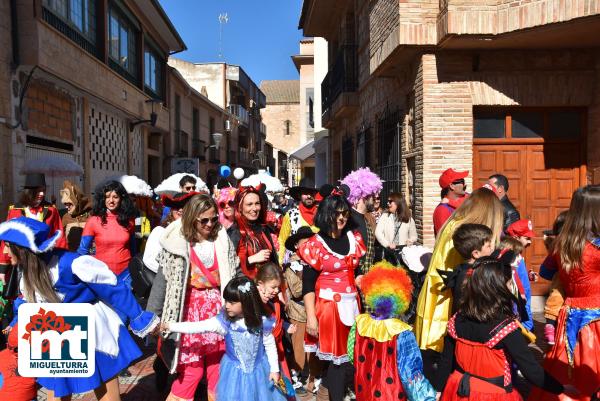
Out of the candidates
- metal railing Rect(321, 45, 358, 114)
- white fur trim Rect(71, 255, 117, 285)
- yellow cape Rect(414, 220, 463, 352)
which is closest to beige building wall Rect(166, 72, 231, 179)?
metal railing Rect(321, 45, 358, 114)

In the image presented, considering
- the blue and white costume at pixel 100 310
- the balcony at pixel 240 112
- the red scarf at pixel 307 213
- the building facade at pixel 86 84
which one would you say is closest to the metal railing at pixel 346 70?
the building facade at pixel 86 84

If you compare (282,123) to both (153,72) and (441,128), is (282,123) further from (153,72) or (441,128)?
(441,128)

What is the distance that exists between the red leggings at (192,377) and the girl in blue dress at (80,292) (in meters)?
0.45

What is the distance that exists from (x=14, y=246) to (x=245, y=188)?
6.64 ft

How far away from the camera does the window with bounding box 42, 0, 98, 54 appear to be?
428 inches

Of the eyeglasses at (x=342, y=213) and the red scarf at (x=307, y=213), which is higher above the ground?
the eyeglasses at (x=342, y=213)

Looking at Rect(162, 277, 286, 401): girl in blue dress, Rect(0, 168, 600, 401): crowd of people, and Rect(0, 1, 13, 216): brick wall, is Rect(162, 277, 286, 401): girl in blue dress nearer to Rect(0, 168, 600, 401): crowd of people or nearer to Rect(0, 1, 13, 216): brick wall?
Rect(0, 168, 600, 401): crowd of people

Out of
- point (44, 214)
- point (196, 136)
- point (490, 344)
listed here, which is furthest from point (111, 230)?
point (196, 136)

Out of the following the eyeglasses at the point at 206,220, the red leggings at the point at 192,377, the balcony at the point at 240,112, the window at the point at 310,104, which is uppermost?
the balcony at the point at 240,112

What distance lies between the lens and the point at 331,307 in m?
4.28

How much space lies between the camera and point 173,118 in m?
24.0

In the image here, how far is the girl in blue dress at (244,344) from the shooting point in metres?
3.43

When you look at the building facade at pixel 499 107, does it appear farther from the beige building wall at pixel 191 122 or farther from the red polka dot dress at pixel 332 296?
the beige building wall at pixel 191 122

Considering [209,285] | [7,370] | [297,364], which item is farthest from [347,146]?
[7,370]
